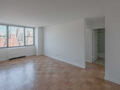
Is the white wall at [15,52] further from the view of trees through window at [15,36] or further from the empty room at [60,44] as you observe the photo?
the view of trees through window at [15,36]

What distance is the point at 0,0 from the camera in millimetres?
1949

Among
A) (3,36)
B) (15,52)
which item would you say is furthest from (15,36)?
(15,52)

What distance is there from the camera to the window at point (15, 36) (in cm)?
536

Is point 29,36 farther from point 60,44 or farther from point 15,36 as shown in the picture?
point 60,44

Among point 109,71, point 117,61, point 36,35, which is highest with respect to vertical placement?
point 36,35

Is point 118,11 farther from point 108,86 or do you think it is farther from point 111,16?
point 108,86

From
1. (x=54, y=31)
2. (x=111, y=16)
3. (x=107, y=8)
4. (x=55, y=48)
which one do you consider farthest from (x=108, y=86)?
(x=54, y=31)

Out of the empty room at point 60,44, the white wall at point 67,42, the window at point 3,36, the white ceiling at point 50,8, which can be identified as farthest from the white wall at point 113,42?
the window at point 3,36

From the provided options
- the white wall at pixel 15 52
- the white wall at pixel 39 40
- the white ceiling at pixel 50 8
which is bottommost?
the white wall at pixel 15 52

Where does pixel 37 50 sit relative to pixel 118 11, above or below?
below

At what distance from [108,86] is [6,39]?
20.1ft

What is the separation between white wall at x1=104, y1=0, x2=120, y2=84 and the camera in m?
2.35

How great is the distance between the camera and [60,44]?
4969mm

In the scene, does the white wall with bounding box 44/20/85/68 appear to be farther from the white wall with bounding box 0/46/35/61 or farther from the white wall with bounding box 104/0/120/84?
the white wall with bounding box 0/46/35/61
